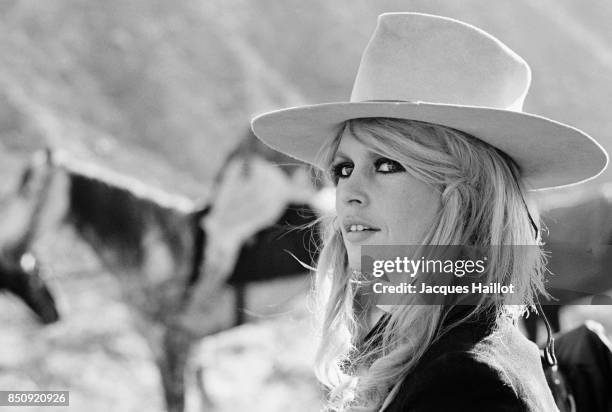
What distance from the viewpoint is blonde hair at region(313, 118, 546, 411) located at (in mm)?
976

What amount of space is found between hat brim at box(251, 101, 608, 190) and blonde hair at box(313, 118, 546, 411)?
1.0 inches

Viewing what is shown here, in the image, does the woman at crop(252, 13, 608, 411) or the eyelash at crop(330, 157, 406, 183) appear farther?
the eyelash at crop(330, 157, 406, 183)

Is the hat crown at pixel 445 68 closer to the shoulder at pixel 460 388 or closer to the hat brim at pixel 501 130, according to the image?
the hat brim at pixel 501 130

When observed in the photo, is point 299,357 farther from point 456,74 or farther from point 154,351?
point 456,74

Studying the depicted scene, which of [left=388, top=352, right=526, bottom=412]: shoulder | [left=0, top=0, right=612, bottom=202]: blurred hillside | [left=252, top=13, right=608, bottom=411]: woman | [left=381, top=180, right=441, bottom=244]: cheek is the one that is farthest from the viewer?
[left=0, top=0, right=612, bottom=202]: blurred hillside

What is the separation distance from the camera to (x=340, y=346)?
1266 mm

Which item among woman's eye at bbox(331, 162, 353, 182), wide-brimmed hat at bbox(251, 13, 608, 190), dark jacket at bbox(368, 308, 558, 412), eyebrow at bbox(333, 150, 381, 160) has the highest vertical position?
wide-brimmed hat at bbox(251, 13, 608, 190)

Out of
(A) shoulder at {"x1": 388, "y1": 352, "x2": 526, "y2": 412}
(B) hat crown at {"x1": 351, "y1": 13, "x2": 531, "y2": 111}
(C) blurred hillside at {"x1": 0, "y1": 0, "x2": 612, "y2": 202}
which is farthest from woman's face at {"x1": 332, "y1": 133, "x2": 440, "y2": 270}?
(C) blurred hillside at {"x1": 0, "y1": 0, "x2": 612, "y2": 202}

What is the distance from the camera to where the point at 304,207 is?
165 inches

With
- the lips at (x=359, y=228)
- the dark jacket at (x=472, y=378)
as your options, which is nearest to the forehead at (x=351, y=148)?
the lips at (x=359, y=228)

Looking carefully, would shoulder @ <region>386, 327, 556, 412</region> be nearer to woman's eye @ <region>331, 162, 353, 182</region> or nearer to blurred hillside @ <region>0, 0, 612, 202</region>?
woman's eye @ <region>331, 162, 353, 182</region>

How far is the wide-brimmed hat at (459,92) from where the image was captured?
106 centimetres

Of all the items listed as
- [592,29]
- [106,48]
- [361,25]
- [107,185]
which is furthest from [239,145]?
[592,29]

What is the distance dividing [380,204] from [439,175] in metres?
0.10
